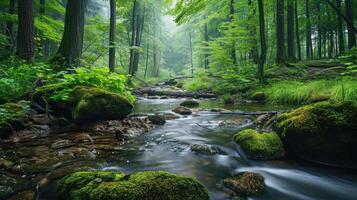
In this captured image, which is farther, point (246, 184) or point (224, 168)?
point (224, 168)

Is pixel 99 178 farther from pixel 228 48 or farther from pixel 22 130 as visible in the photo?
pixel 228 48

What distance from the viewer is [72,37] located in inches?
306

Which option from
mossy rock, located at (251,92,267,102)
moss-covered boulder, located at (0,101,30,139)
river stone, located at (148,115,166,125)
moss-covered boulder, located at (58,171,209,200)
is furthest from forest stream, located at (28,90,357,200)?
mossy rock, located at (251,92,267,102)

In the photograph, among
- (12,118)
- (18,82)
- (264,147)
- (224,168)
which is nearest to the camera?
(224,168)

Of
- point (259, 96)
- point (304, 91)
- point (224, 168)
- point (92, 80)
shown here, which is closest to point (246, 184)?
point (224, 168)

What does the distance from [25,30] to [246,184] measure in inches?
316

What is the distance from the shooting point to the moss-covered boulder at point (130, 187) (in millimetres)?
2227

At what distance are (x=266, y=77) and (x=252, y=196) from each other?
9.78 meters

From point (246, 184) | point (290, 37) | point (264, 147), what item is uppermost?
point (290, 37)

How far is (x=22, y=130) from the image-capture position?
15.7 ft

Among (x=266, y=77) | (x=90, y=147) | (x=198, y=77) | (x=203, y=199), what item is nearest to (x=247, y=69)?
(x=266, y=77)

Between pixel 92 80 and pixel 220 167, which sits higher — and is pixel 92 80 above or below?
above

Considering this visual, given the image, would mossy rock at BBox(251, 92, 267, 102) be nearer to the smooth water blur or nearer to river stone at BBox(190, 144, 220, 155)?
the smooth water blur

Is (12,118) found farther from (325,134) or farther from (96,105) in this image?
(325,134)
